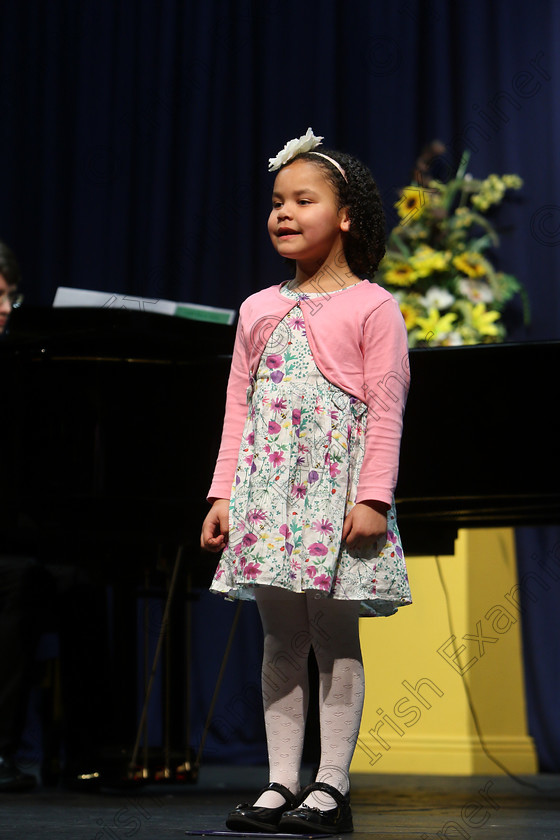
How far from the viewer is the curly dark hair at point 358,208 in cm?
192

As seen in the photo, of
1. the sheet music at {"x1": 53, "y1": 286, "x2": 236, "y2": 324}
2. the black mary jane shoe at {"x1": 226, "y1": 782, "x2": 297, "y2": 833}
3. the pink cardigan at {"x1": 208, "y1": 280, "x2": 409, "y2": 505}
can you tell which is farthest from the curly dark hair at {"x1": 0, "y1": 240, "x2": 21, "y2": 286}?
the black mary jane shoe at {"x1": 226, "y1": 782, "x2": 297, "y2": 833}

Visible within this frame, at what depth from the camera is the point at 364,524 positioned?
5.70 ft

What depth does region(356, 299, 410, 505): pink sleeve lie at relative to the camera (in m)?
1.76

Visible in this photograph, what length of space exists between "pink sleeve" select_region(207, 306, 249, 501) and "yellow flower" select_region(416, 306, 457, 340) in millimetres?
1652

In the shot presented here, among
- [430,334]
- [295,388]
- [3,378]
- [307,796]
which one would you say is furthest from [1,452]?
[430,334]

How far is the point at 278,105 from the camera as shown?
4.29m

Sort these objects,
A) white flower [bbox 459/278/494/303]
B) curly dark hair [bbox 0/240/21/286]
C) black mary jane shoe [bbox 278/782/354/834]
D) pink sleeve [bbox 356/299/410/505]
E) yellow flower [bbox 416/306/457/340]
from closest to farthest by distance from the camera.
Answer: black mary jane shoe [bbox 278/782/354/834], pink sleeve [bbox 356/299/410/505], curly dark hair [bbox 0/240/21/286], yellow flower [bbox 416/306/457/340], white flower [bbox 459/278/494/303]

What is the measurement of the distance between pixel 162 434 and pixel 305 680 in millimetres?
948

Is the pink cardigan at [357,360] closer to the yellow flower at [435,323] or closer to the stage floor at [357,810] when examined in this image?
the stage floor at [357,810]

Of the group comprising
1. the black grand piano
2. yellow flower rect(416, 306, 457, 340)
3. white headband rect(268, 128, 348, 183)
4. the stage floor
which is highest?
white headband rect(268, 128, 348, 183)

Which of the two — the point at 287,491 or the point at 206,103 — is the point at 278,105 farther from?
the point at 287,491

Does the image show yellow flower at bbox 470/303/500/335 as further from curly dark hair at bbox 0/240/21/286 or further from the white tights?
the white tights

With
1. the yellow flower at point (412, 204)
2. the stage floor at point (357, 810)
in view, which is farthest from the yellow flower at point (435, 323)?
the stage floor at point (357, 810)

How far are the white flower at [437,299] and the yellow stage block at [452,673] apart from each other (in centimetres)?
75
